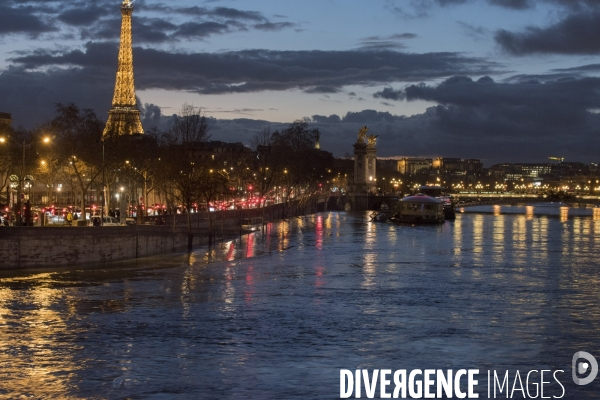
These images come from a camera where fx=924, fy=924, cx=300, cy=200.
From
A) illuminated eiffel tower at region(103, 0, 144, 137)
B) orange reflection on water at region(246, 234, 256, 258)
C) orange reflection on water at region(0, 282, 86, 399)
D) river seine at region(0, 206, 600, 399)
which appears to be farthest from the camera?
illuminated eiffel tower at region(103, 0, 144, 137)

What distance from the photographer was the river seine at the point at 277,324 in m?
20.1

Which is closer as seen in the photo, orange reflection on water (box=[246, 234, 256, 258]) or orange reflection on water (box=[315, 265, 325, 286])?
orange reflection on water (box=[315, 265, 325, 286])

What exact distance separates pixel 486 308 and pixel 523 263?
18812 millimetres

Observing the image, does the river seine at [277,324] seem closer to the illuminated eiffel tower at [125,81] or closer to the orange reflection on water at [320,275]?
the orange reflection on water at [320,275]

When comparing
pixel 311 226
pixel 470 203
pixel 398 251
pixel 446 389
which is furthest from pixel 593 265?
pixel 470 203

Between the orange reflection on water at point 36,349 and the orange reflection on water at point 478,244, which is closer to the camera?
the orange reflection on water at point 36,349

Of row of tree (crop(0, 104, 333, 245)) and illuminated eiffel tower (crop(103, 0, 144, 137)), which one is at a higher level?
illuminated eiffel tower (crop(103, 0, 144, 137))

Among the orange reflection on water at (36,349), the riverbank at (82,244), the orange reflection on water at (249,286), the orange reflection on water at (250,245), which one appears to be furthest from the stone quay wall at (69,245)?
the orange reflection on water at (250,245)

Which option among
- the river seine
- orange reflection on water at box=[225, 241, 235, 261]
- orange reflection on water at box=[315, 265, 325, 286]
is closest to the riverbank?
the river seine

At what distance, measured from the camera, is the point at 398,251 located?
5600 centimetres

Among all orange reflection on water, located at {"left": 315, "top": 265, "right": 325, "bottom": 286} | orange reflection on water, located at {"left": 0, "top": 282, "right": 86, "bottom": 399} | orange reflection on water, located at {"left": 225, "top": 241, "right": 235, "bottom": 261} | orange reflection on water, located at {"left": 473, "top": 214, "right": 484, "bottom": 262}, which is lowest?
orange reflection on water, located at {"left": 473, "top": 214, "right": 484, "bottom": 262}

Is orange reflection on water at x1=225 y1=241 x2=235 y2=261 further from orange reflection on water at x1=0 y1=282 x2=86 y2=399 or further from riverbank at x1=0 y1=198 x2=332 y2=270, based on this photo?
orange reflection on water at x1=0 y1=282 x2=86 y2=399

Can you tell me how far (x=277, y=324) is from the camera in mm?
26719

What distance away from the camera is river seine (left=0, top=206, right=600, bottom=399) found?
66.0 feet
